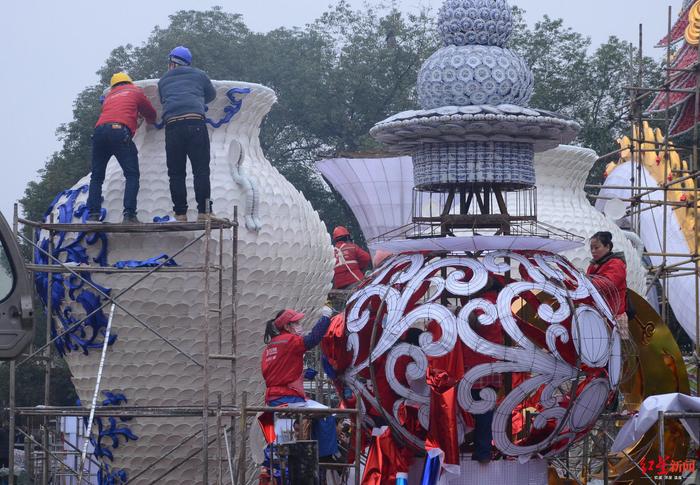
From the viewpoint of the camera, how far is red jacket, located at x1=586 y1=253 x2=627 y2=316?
35.3ft

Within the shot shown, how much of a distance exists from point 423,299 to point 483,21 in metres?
2.18

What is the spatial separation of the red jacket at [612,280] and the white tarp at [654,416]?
2.46ft

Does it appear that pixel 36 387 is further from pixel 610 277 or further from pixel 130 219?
pixel 610 277

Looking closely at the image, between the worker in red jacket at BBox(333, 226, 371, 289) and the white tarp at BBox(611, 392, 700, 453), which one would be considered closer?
the white tarp at BBox(611, 392, 700, 453)

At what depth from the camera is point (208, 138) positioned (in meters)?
12.0

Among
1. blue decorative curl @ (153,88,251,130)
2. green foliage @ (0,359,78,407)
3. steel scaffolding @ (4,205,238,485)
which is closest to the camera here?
steel scaffolding @ (4,205,238,485)

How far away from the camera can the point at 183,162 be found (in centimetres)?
1188

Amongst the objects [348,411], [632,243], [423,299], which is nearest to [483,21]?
[423,299]

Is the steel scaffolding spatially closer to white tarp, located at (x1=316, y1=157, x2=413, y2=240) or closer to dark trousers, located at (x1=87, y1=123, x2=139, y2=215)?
dark trousers, located at (x1=87, y1=123, x2=139, y2=215)

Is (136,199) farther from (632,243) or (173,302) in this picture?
(632,243)

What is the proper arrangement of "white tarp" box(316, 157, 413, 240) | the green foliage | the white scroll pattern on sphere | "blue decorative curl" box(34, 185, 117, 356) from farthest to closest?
1. the green foliage
2. "white tarp" box(316, 157, 413, 240)
3. "blue decorative curl" box(34, 185, 117, 356)
4. the white scroll pattern on sphere

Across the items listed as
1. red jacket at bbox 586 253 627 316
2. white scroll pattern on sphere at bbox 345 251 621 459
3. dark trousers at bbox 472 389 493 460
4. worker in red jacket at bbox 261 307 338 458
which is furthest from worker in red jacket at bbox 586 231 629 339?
worker in red jacket at bbox 261 307 338 458

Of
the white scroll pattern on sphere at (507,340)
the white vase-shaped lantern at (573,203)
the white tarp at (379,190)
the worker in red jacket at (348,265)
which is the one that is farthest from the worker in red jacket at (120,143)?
the white vase-shaped lantern at (573,203)

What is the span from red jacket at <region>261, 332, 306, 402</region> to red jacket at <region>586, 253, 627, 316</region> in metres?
2.22
